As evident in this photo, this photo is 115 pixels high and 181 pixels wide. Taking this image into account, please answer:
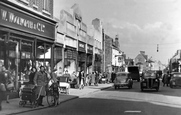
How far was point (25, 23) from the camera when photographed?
1991 cm

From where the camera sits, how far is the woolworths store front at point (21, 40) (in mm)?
17703

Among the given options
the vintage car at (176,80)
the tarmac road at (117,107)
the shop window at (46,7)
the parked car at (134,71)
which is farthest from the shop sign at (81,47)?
the tarmac road at (117,107)

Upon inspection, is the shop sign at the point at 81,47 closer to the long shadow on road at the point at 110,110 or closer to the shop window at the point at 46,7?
the shop window at the point at 46,7

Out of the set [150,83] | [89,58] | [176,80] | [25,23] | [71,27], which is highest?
[71,27]

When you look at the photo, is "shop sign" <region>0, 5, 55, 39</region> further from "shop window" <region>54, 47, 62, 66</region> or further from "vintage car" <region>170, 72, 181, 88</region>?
"vintage car" <region>170, 72, 181, 88</region>

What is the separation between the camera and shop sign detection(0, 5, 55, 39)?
17.4 metres

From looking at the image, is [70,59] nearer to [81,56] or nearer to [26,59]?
[81,56]

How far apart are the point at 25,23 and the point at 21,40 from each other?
118 centimetres

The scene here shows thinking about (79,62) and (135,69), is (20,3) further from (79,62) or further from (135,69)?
(135,69)

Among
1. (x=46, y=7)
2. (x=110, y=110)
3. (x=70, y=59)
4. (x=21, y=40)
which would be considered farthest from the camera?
(x=70, y=59)

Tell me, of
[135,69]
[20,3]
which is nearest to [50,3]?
[20,3]

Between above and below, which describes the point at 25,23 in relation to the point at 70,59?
above

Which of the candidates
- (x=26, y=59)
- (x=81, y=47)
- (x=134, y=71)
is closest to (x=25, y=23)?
(x=26, y=59)

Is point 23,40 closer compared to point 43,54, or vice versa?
point 23,40
